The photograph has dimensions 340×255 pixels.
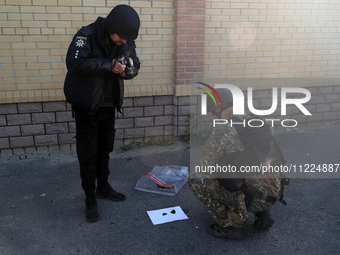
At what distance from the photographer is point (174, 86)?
5480 millimetres

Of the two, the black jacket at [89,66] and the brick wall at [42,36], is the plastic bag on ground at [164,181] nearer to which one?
the black jacket at [89,66]

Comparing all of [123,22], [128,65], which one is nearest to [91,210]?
[128,65]

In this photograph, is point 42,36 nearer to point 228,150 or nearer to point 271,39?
point 228,150

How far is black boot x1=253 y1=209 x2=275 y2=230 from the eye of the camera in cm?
312

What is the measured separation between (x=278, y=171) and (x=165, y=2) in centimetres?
345

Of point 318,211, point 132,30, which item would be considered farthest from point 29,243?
point 318,211

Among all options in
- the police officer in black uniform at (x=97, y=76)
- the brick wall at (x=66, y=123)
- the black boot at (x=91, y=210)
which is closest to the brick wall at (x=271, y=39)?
the brick wall at (x=66, y=123)

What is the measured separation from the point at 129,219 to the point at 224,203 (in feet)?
3.63

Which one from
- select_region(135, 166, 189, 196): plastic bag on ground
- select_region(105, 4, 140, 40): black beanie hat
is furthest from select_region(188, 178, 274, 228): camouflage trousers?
select_region(105, 4, 140, 40): black beanie hat

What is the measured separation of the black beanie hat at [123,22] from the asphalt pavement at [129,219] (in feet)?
6.47

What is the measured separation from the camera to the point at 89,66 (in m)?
3.01

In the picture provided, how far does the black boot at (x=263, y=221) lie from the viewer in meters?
3.12

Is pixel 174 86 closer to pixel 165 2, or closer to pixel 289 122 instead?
pixel 165 2

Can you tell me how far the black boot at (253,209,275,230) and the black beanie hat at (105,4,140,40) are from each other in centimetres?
220
